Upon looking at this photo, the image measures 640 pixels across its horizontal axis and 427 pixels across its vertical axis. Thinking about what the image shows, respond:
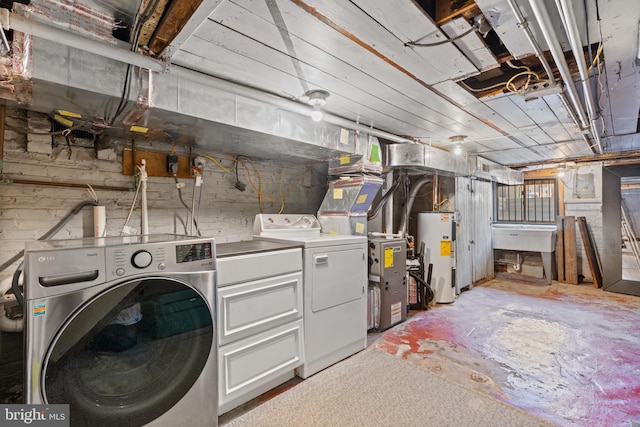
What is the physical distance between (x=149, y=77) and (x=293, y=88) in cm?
94

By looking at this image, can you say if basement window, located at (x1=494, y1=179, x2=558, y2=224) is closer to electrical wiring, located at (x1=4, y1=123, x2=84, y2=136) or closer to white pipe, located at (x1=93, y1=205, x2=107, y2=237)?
white pipe, located at (x1=93, y1=205, x2=107, y2=237)

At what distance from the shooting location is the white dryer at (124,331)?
46.8 inches

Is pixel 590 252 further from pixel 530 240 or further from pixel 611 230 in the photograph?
pixel 530 240

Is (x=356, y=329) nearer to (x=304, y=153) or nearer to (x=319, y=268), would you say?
(x=319, y=268)

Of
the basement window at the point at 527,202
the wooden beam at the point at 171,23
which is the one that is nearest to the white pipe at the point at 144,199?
the wooden beam at the point at 171,23

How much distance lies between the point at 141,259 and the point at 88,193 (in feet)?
3.57

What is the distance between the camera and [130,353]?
1392 mm

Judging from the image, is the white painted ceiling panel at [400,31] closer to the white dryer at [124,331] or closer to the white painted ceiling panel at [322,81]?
the white painted ceiling panel at [322,81]

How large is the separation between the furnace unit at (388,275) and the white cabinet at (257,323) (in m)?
1.23

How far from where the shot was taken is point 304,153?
9.29 feet

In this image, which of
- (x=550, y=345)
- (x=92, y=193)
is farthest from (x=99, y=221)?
(x=550, y=345)

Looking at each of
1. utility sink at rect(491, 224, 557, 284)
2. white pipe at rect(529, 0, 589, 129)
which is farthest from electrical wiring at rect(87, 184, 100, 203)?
utility sink at rect(491, 224, 557, 284)

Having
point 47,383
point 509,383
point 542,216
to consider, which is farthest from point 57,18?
point 542,216

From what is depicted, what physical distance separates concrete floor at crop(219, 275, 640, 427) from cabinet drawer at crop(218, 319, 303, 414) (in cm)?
9
